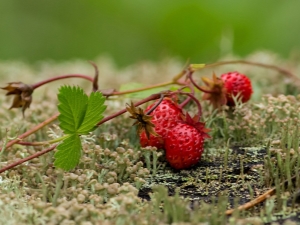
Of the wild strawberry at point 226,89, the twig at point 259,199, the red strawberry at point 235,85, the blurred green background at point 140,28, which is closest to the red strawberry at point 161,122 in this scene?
the wild strawberry at point 226,89

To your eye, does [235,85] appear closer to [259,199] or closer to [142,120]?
[142,120]

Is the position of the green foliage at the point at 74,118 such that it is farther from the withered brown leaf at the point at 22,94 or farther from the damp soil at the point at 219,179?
the withered brown leaf at the point at 22,94

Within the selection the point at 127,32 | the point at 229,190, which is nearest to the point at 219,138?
the point at 229,190

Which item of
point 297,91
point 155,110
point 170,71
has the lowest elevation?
point 155,110

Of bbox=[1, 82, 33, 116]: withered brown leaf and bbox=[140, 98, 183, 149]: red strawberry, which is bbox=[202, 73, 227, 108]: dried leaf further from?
bbox=[1, 82, 33, 116]: withered brown leaf

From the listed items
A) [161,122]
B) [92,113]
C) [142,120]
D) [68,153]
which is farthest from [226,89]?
[68,153]

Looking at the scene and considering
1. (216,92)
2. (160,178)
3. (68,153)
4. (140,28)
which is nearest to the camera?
(68,153)

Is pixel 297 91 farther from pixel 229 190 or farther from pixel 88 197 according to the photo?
pixel 88 197
